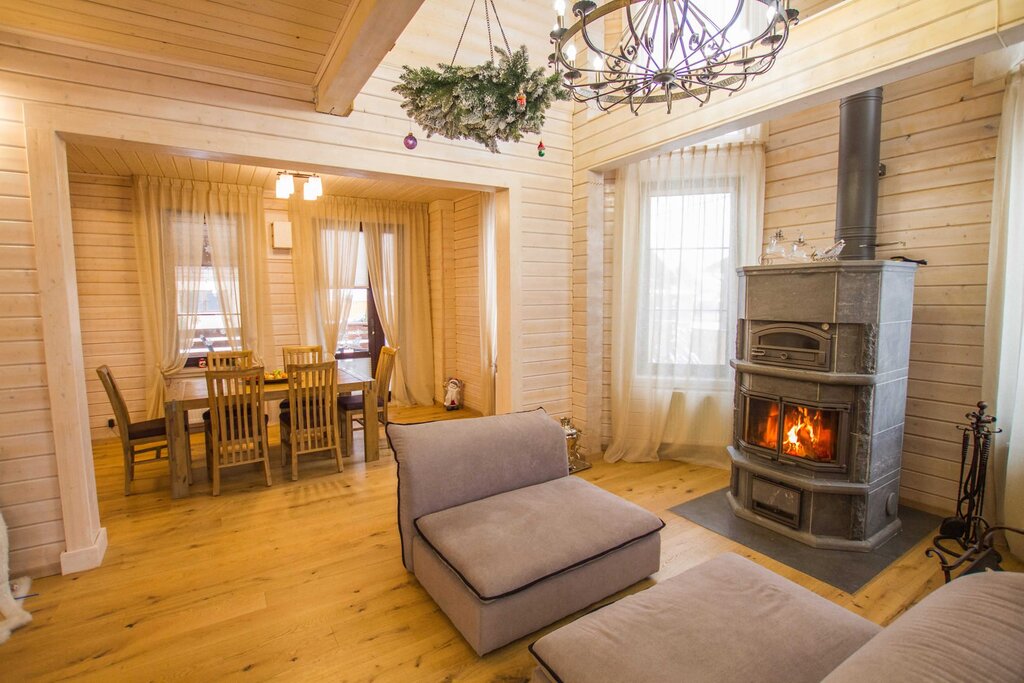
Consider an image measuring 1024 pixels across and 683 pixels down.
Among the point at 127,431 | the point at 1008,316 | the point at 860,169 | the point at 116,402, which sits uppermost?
the point at 860,169

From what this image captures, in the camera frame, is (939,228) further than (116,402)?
No

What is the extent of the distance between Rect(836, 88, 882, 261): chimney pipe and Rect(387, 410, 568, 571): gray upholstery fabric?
7.11ft

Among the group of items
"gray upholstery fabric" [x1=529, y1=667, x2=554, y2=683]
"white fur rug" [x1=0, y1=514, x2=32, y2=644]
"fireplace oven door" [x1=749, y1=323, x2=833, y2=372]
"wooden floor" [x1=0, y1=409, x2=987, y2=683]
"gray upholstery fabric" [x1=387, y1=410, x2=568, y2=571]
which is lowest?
"wooden floor" [x1=0, y1=409, x2=987, y2=683]

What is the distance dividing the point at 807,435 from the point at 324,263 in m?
5.10

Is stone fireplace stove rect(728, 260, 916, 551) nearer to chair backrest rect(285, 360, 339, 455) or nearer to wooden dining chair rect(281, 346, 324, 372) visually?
chair backrest rect(285, 360, 339, 455)

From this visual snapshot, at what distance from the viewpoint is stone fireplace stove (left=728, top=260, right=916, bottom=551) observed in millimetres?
2553

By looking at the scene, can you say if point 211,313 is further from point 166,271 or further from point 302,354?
point 302,354

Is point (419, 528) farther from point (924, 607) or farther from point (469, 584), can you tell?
point (924, 607)

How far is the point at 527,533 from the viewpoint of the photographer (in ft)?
6.69

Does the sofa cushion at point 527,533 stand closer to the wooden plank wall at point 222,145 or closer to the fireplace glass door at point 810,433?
the fireplace glass door at point 810,433

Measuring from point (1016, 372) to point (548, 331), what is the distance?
290 centimetres

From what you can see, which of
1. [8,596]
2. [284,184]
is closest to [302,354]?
[284,184]

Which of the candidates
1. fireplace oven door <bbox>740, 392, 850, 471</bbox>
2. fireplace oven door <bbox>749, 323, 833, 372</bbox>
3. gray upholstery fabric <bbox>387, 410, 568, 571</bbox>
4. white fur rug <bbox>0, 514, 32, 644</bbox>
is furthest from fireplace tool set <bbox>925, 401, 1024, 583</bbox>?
white fur rug <bbox>0, 514, 32, 644</bbox>

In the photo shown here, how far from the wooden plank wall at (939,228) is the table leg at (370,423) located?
3840 mm
